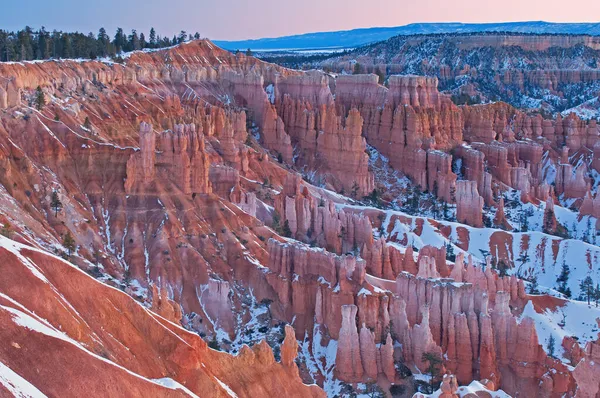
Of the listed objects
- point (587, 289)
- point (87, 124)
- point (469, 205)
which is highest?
point (87, 124)

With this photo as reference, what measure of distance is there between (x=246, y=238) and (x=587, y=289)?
1125 inches

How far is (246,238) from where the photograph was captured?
67.4 meters

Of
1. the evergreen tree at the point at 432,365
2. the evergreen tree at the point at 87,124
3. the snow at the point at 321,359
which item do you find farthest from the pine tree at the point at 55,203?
the evergreen tree at the point at 432,365

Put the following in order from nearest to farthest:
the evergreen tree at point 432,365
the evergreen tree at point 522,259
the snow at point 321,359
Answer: the evergreen tree at point 432,365
the snow at point 321,359
the evergreen tree at point 522,259

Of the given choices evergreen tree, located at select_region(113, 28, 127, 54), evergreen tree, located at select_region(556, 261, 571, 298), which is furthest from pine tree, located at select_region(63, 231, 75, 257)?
evergreen tree, located at select_region(113, 28, 127, 54)

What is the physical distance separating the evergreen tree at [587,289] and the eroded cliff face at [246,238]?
3176 mm

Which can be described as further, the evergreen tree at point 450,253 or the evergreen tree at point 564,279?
the evergreen tree at point 450,253

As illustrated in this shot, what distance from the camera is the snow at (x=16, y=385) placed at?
27359 mm

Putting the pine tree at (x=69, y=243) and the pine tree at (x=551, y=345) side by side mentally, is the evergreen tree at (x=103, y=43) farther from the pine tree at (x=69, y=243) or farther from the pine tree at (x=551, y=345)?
the pine tree at (x=551, y=345)

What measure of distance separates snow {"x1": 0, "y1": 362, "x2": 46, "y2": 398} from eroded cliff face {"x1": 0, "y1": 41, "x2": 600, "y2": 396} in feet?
1.90

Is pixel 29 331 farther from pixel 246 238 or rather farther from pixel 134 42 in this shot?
pixel 134 42

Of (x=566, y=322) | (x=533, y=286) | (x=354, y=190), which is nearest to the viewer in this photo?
(x=566, y=322)

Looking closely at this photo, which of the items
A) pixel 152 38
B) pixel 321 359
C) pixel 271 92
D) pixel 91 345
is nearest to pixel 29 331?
pixel 91 345

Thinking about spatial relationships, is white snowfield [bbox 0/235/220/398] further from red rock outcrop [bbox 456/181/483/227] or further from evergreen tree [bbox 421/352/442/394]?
red rock outcrop [bbox 456/181/483/227]
